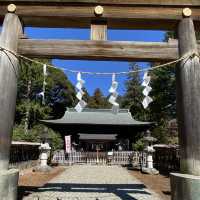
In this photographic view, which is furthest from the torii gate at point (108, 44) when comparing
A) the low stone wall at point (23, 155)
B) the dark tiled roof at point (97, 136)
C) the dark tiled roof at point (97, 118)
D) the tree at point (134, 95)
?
the tree at point (134, 95)

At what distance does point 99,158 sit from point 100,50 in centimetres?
1906

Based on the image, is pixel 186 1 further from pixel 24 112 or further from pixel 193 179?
pixel 24 112

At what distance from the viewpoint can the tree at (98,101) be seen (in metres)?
57.8

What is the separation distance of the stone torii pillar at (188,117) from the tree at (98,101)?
172 feet

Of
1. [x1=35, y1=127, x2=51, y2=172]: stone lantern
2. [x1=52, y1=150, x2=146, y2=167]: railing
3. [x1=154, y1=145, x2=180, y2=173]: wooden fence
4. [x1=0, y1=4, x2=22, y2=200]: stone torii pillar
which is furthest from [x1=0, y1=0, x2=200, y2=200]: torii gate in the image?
[x1=52, y1=150, x2=146, y2=167]: railing

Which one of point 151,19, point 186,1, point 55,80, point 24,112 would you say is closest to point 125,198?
point 151,19

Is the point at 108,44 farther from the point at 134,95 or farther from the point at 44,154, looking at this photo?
the point at 134,95

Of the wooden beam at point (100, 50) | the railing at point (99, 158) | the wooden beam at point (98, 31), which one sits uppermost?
the wooden beam at point (98, 31)

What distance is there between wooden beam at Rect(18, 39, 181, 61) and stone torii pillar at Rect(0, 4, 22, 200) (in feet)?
0.88

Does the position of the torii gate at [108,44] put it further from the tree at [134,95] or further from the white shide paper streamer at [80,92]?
the tree at [134,95]

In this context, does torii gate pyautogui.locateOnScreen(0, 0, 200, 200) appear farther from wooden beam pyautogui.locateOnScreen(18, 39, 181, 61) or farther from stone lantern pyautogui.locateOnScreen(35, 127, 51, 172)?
stone lantern pyautogui.locateOnScreen(35, 127, 51, 172)

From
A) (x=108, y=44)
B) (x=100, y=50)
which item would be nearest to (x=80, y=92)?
(x=100, y=50)

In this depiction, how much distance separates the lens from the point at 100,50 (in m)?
4.56

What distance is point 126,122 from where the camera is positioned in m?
25.5
